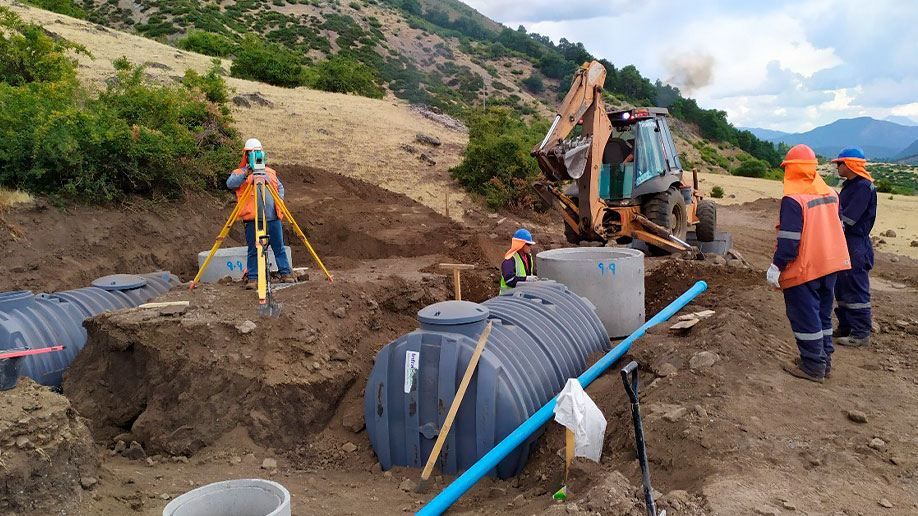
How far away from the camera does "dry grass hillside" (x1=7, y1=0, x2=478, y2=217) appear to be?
56.7ft

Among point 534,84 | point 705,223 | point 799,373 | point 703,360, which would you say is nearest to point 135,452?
point 703,360

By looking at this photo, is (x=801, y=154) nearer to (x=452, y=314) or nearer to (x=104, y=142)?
(x=452, y=314)

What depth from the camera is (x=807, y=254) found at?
5523mm

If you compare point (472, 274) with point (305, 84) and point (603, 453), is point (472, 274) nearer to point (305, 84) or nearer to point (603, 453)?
point (603, 453)

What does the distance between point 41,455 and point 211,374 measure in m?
2.16

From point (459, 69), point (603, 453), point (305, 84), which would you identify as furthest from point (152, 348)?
point (459, 69)

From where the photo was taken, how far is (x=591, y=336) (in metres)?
6.95

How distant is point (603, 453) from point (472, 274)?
609 cm

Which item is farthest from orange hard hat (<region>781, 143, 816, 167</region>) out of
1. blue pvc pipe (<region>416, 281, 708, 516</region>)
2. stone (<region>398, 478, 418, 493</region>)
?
stone (<region>398, 478, 418, 493</region>)

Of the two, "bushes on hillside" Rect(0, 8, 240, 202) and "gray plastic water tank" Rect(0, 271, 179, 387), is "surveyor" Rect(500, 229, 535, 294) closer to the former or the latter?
"gray plastic water tank" Rect(0, 271, 179, 387)

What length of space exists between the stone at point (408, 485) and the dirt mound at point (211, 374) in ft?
4.97

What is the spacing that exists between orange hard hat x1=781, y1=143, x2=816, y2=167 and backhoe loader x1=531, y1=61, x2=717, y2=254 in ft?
14.8

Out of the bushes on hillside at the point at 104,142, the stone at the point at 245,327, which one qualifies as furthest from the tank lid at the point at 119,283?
the bushes on hillside at the point at 104,142

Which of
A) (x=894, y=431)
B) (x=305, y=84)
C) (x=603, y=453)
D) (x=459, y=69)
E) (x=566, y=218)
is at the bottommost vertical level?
(x=603, y=453)
